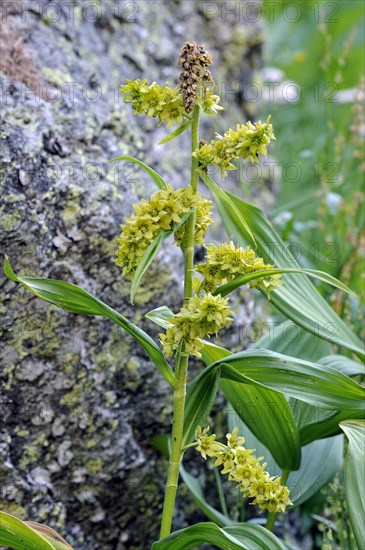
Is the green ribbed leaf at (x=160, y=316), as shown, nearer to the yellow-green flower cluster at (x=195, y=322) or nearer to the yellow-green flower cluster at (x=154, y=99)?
the yellow-green flower cluster at (x=195, y=322)

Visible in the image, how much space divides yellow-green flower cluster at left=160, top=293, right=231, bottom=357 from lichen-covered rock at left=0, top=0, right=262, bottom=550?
427 millimetres

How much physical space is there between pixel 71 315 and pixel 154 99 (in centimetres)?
52

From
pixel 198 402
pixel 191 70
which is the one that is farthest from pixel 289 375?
pixel 191 70

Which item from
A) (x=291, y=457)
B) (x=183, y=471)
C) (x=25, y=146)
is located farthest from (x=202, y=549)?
(x=25, y=146)

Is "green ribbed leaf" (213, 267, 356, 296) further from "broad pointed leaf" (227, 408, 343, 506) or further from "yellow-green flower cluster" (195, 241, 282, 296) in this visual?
"broad pointed leaf" (227, 408, 343, 506)

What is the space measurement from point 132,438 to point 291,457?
1.13ft

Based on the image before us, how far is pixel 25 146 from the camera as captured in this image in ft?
4.28

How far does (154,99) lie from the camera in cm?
97

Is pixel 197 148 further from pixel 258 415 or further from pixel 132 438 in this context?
pixel 132 438

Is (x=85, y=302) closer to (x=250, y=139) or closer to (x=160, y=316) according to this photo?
(x=160, y=316)

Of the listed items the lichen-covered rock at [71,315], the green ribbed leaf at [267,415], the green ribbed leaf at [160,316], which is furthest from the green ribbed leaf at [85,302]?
the lichen-covered rock at [71,315]

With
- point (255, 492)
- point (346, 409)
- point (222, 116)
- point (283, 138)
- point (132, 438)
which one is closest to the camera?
point (255, 492)

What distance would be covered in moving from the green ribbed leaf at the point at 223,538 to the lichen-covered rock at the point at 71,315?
0.36 m

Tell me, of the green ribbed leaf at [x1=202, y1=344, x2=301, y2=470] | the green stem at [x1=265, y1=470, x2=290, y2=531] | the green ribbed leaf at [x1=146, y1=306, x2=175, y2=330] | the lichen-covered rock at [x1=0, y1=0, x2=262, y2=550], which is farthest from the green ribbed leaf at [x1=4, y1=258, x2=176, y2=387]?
the green stem at [x1=265, y1=470, x2=290, y2=531]
